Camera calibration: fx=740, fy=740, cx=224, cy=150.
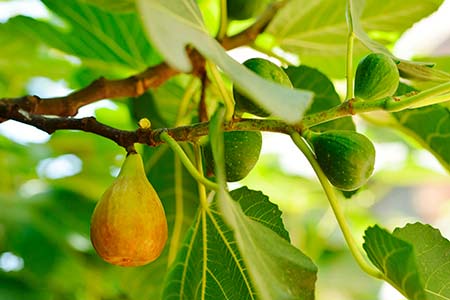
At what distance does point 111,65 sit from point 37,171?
0.99ft

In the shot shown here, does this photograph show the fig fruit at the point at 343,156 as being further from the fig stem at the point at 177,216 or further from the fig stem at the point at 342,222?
the fig stem at the point at 177,216

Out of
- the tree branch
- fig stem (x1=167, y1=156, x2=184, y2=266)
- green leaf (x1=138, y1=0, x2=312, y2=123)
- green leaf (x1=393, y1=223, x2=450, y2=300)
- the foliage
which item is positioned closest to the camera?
green leaf (x1=138, y1=0, x2=312, y2=123)

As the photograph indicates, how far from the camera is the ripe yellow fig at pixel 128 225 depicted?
608mm

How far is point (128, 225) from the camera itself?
61cm

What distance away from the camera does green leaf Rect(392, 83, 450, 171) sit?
86cm

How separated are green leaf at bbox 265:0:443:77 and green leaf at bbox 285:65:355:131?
2.8 inches

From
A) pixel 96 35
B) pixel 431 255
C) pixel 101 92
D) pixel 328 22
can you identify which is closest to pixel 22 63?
pixel 96 35

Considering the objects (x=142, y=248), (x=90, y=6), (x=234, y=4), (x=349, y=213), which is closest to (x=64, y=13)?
(x=90, y=6)

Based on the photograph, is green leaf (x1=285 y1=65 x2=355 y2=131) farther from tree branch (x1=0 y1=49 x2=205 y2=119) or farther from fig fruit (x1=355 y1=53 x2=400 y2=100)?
fig fruit (x1=355 y1=53 x2=400 y2=100)

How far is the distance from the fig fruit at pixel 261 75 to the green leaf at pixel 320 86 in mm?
283

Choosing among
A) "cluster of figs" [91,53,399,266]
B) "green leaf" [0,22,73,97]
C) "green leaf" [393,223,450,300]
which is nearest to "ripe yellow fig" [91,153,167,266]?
"cluster of figs" [91,53,399,266]

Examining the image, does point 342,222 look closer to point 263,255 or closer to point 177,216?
point 263,255

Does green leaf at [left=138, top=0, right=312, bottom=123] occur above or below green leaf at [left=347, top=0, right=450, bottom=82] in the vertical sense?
below

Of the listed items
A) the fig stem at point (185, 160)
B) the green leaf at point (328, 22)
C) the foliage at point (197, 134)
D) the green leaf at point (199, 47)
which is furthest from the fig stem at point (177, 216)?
the green leaf at point (199, 47)
